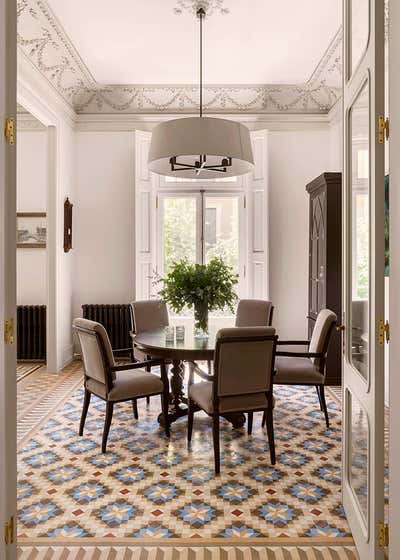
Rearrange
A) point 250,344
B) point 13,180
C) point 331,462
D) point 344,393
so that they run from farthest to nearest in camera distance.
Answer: point 331,462
point 250,344
point 344,393
point 13,180

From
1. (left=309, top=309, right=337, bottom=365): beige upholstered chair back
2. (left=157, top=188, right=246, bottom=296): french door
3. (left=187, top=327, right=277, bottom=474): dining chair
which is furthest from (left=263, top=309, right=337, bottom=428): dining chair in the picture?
(left=157, top=188, right=246, bottom=296): french door

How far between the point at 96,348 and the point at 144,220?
3276 millimetres

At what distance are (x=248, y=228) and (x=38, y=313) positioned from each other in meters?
3.14

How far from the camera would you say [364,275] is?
2.17 m

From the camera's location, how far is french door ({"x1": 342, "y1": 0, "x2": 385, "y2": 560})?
1.92m

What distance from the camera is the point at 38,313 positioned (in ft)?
21.7

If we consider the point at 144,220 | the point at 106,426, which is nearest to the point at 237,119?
the point at 144,220

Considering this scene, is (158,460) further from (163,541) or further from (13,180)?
(13,180)

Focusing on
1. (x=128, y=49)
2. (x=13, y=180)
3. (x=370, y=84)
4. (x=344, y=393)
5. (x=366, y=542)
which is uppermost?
(x=128, y=49)

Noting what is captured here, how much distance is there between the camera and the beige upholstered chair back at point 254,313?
4.85 m

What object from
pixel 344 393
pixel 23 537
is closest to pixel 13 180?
pixel 23 537

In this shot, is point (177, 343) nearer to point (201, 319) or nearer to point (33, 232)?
point (201, 319)

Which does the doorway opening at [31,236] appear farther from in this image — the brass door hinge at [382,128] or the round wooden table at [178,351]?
the brass door hinge at [382,128]

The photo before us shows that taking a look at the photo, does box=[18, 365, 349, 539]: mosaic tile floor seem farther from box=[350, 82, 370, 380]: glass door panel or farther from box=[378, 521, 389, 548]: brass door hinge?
box=[350, 82, 370, 380]: glass door panel
